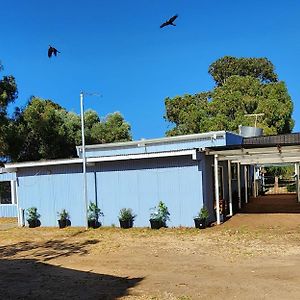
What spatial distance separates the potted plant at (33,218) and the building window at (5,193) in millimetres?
5179

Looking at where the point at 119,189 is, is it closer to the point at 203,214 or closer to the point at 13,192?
the point at 203,214

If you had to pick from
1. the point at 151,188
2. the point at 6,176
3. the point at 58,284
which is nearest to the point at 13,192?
the point at 6,176

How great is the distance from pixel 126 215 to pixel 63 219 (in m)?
2.95

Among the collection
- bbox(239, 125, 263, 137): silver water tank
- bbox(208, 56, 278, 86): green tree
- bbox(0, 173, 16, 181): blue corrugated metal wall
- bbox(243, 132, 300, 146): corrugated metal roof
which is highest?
bbox(208, 56, 278, 86): green tree

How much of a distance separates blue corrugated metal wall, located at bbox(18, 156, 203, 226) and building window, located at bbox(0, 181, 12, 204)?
4275 mm

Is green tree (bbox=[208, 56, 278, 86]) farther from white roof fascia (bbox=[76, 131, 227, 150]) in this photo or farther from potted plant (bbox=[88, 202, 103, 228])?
potted plant (bbox=[88, 202, 103, 228])

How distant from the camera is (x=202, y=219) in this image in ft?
48.9

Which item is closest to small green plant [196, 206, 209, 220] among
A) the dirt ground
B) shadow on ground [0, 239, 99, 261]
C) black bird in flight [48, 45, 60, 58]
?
the dirt ground

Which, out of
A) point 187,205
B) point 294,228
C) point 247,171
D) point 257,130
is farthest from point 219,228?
point 257,130

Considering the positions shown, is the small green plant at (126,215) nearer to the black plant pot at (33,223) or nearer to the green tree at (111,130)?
the black plant pot at (33,223)

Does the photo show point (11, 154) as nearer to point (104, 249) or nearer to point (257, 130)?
point (257, 130)

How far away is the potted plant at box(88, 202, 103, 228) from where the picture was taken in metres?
17.0

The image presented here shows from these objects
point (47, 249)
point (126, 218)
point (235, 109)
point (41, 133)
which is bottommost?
point (47, 249)

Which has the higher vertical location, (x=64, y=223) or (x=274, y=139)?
(x=274, y=139)
